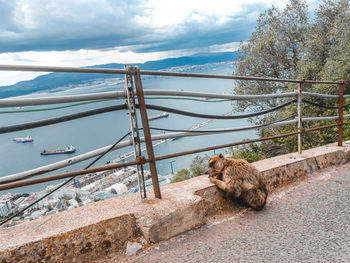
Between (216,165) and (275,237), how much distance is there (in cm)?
73

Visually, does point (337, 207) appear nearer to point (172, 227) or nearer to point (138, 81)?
point (172, 227)

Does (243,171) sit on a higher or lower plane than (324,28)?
lower

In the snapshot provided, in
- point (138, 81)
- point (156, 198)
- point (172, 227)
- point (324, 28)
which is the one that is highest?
point (324, 28)

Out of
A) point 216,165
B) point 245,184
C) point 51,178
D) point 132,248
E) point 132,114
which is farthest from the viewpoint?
point 216,165

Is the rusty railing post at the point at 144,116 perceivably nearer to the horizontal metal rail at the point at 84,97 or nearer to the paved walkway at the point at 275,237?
the horizontal metal rail at the point at 84,97

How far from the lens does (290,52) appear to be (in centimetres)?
1184

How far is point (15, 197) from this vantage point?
6.77 ft

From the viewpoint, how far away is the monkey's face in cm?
205

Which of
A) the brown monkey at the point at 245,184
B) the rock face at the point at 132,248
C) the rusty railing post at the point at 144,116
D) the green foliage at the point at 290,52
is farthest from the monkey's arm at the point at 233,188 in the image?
the green foliage at the point at 290,52

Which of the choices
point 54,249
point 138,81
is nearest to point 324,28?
point 138,81

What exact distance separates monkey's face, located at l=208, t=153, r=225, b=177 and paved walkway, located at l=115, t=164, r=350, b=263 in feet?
1.30

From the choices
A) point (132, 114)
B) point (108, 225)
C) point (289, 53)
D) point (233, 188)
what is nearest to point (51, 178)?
point (108, 225)

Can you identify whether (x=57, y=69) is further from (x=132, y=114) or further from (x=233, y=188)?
(x=233, y=188)

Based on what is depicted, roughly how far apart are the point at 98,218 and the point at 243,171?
43.6 inches
